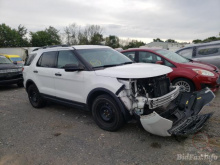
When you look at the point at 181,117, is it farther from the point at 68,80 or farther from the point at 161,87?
the point at 68,80

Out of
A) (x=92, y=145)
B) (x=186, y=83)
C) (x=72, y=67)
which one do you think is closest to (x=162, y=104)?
(x=92, y=145)

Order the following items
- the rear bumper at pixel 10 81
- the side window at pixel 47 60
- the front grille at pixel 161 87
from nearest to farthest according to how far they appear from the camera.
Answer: the front grille at pixel 161 87, the side window at pixel 47 60, the rear bumper at pixel 10 81

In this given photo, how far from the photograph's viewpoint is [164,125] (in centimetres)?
291

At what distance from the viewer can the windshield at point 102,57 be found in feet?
13.5

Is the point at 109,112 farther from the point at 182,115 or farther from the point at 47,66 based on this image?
the point at 47,66

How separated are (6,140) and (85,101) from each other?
5.81ft

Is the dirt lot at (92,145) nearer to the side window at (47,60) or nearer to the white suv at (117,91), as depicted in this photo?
the white suv at (117,91)

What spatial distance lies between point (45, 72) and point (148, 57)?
341 cm

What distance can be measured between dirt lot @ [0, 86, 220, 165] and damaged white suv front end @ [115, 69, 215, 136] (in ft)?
0.98

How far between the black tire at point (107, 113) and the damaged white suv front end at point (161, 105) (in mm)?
250

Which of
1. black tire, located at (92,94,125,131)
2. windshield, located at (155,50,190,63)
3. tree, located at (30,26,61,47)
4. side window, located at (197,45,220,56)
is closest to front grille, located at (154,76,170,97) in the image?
black tire, located at (92,94,125,131)

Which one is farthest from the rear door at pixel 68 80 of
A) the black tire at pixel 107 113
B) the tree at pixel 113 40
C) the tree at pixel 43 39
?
the tree at pixel 43 39

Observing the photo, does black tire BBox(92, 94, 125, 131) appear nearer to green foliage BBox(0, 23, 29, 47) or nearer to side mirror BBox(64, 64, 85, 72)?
side mirror BBox(64, 64, 85, 72)

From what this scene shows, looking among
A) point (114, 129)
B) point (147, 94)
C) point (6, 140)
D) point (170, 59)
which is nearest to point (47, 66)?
point (6, 140)
